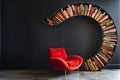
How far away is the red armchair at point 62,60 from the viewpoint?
550 cm

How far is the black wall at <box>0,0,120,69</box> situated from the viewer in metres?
6.89

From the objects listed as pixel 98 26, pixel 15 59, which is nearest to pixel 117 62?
pixel 98 26

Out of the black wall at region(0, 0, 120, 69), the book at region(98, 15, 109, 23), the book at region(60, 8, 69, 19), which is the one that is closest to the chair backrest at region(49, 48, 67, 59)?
the black wall at region(0, 0, 120, 69)

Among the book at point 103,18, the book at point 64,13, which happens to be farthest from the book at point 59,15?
the book at point 103,18

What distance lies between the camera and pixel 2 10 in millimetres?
6992

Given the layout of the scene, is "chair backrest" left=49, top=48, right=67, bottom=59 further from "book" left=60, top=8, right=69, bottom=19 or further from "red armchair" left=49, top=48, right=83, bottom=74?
"book" left=60, top=8, right=69, bottom=19

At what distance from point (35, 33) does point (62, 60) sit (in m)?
1.83

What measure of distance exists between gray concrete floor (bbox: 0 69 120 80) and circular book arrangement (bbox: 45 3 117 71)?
0.28 m

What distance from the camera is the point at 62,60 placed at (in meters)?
5.50

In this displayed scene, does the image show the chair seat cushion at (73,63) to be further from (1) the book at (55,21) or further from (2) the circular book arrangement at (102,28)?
(1) the book at (55,21)

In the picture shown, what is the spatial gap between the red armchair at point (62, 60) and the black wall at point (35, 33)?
534 millimetres

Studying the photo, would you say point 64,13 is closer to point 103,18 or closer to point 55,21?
point 55,21

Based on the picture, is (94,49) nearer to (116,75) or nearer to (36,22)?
(116,75)

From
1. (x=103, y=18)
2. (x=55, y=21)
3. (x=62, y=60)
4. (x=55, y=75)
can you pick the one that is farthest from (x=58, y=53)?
(x=103, y=18)
